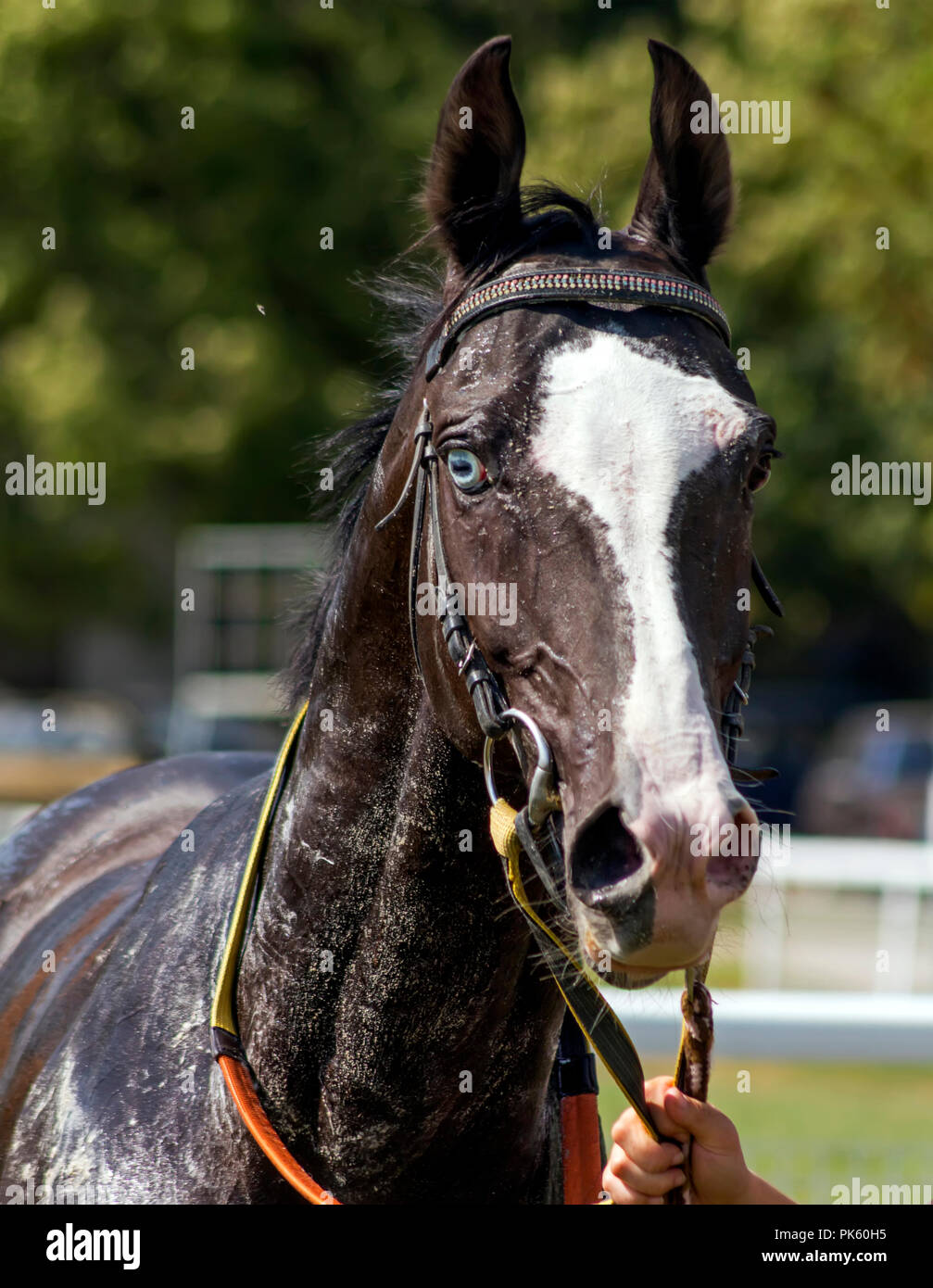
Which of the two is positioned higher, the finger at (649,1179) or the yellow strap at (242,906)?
the yellow strap at (242,906)

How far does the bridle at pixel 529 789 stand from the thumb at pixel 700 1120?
3 cm

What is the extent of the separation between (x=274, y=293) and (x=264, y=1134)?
1723 centimetres

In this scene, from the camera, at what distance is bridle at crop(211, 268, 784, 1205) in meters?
2.06

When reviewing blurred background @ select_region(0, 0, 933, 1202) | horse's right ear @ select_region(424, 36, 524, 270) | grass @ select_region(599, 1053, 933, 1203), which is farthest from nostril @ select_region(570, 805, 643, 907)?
blurred background @ select_region(0, 0, 933, 1202)

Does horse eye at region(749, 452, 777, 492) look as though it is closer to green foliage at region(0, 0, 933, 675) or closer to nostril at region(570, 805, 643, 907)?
nostril at region(570, 805, 643, 907)

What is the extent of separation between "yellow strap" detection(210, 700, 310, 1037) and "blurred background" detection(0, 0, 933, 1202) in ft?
31.0

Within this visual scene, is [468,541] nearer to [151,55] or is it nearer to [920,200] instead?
[920,200]

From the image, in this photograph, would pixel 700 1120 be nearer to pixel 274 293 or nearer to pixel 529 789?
pixel 529 789

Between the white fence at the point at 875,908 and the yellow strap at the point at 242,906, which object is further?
the white fence at the point at 875,908

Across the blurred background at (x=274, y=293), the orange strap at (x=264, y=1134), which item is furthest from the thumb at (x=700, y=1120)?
the blurred background at (x=274, y=293)

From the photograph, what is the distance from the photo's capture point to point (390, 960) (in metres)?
2.31

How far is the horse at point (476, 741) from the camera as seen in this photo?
1.92 meters

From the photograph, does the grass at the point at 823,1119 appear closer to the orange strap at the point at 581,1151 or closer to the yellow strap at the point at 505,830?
the orange strap at the point at 581,1151
